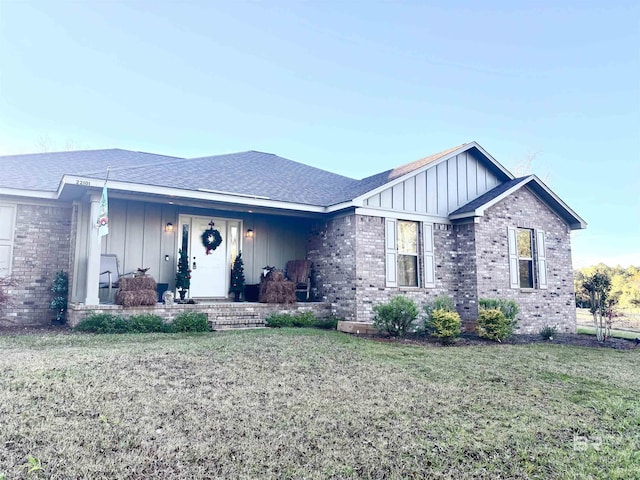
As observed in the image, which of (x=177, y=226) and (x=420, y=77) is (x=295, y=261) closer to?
(x=177, y=226)

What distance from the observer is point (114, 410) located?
3350mm

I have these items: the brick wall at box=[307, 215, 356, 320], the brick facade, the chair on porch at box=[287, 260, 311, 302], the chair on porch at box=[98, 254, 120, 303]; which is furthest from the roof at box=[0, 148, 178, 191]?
the brick facade

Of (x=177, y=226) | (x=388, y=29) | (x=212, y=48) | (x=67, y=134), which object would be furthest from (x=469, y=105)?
(x=67, y=134)

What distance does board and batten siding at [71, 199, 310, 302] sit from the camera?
27.8 feet

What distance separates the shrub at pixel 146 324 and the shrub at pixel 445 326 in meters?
4.93

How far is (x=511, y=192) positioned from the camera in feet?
33.8

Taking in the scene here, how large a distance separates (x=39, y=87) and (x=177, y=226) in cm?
1795

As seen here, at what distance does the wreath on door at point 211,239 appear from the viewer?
33.3 ft

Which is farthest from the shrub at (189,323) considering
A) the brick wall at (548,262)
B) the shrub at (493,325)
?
the brick wall at (548,262)

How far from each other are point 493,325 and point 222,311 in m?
5.35

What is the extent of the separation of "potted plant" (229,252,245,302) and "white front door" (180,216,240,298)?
238mm

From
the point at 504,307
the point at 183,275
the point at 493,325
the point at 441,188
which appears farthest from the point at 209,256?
the point at 504,307

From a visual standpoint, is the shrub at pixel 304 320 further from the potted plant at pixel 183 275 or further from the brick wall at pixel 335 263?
the potted plant at pixel 183 275

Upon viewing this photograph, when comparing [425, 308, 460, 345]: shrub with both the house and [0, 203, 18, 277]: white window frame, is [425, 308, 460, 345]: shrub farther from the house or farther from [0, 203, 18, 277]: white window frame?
[0, 203, 18, 277]: white window frame
